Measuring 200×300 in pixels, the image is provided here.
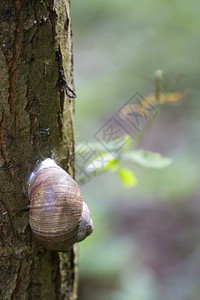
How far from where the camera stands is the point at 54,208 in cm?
90

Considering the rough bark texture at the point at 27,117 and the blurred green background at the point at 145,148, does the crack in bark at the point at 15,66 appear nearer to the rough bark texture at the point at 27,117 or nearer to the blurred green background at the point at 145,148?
the rough bark texture at the point at 27,117

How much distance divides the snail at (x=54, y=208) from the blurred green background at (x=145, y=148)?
528 millimetres

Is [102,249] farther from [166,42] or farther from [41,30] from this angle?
[166,42]

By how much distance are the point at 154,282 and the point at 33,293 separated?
106 inches

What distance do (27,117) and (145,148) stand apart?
186 inches

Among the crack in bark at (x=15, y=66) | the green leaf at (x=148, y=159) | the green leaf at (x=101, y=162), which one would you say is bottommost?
the green leaf at (x=148, y=159)

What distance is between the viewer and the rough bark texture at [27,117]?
0.87 metres

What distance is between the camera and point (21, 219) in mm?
954

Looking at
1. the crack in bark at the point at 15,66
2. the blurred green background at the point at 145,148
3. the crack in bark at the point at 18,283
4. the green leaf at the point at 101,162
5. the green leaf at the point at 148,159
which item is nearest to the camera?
the crack in bark at the point at 15,66

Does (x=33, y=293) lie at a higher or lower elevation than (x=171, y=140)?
higher

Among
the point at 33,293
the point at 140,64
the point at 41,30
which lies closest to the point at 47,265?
the point at 33,293

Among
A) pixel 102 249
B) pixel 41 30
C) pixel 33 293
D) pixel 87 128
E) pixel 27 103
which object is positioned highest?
pixel 41 30

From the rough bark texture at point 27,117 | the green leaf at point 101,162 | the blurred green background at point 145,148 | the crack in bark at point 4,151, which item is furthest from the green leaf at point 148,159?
the crack in bark at point 4,151

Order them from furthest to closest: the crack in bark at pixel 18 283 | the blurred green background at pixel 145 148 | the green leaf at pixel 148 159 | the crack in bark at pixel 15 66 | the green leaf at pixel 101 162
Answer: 1. the blurred green background at pixel 145 148
2. the green leaf at pixel 148 159
3. the green leaf at pixel 101 162
4. the crack in bark at pixel 18 283
5. the crack in bark at pixel 15 66
